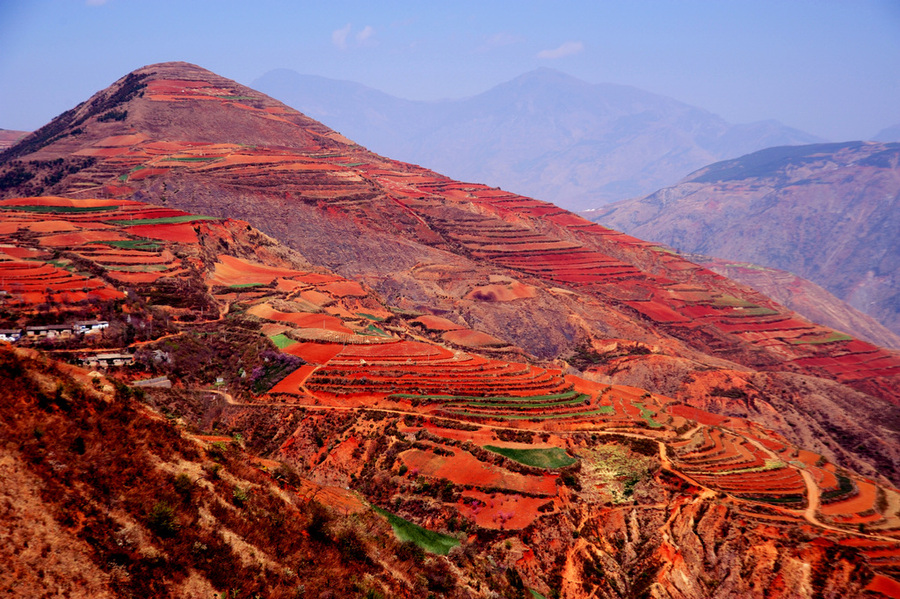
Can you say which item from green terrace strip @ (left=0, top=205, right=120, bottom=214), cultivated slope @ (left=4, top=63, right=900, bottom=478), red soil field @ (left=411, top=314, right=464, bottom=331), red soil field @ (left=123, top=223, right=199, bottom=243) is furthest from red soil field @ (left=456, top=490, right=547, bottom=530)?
green terrace strip @ (left=0, top=205, right=120, bottom=214)

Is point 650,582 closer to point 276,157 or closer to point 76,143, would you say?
point 276,157

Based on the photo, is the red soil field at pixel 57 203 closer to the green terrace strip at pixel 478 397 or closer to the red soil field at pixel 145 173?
the red soil field at pixel 145 173

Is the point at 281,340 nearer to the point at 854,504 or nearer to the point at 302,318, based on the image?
the point at 302,318

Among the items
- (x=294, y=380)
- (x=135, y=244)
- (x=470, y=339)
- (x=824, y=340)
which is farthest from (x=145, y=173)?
(x=824, y=340)

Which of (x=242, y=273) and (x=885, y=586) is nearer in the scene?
(x=885, y=586)

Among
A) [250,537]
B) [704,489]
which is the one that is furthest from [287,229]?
[250,537]

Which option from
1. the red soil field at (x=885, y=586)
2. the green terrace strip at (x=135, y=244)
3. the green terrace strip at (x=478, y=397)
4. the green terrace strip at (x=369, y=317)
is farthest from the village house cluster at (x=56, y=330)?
the red soil field at (x=885, y=586)

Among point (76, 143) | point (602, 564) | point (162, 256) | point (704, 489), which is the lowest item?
point (602, 564)
